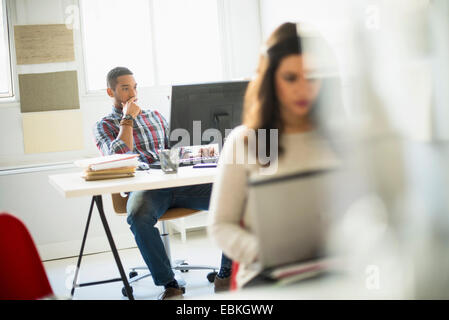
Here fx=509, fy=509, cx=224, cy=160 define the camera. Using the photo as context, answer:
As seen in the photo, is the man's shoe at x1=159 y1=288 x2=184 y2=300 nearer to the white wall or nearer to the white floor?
the white floor

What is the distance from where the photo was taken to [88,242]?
352 centimetres

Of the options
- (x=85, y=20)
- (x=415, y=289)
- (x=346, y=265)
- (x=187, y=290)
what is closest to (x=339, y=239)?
(x=346, y=265)

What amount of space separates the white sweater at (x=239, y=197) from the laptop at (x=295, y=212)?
5cm

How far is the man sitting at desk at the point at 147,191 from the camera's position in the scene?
94.6 inches

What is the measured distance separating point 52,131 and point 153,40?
0.97 meters

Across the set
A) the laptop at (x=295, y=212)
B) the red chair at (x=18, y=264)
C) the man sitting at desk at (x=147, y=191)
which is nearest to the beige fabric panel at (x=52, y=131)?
the man sitting at desk at (x=147, y=191)

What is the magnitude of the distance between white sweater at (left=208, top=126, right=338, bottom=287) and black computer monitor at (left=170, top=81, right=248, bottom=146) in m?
1.06

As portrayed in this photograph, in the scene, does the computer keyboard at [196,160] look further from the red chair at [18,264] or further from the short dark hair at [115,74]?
the red chair at [18,264]

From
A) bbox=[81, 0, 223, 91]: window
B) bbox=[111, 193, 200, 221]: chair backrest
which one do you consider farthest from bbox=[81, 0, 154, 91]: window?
bbox=[111, 193, 200, 221]: chair backrest

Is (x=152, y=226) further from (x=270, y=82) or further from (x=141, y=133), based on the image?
(x=270, y=82)

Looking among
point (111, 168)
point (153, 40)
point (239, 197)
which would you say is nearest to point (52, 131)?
point (153, 40)
